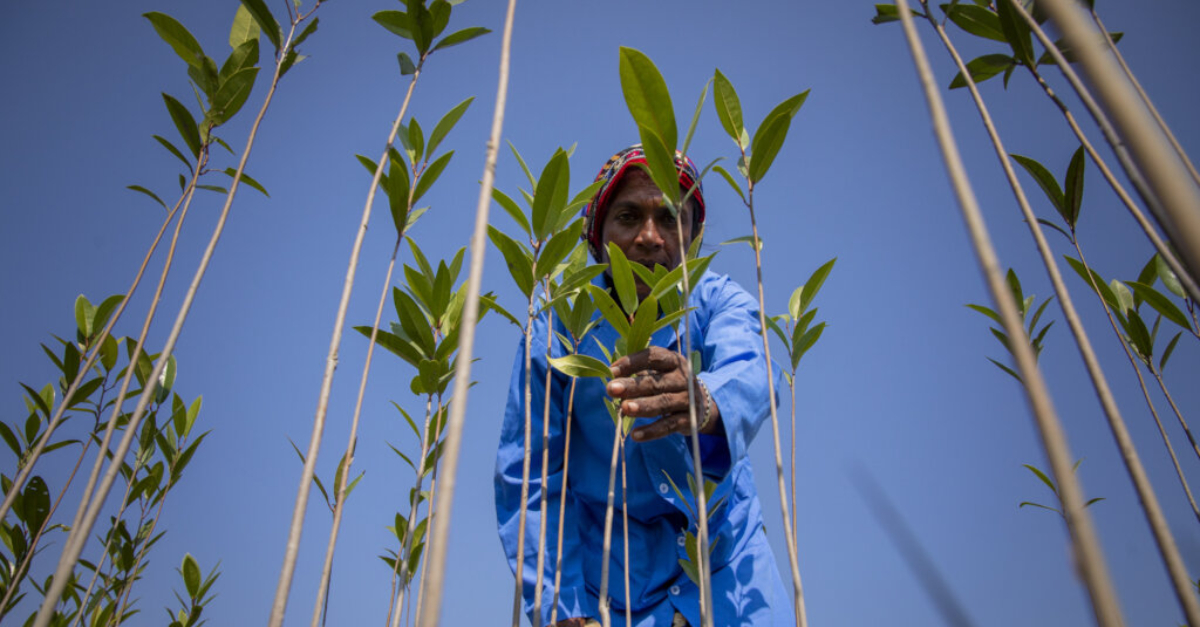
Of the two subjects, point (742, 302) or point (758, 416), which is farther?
point (742, 302)

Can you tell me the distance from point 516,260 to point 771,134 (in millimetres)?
459

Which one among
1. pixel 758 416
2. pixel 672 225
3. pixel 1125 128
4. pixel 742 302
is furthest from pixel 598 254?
pixel 1125 128

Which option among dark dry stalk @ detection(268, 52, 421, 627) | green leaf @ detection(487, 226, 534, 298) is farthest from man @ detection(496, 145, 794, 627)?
dark dry stalk @ detection(268, 52, 421, 627)

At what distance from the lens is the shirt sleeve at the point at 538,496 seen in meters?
1.25

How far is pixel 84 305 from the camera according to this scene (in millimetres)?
1437

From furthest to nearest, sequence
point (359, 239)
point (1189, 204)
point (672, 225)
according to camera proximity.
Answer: point (672, 225), point (359, 239), point (1189, 204)

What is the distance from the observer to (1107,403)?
442mm

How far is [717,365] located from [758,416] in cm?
14

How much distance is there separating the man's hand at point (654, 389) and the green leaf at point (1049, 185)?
2.56 feet

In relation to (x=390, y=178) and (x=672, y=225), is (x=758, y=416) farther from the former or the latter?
(x=390, y=178)

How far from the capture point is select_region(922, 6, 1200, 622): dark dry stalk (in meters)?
0.37

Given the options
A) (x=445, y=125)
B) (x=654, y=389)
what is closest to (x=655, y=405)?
(x=654, y=389)

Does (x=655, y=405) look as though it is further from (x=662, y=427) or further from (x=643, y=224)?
(x=643, y=224)

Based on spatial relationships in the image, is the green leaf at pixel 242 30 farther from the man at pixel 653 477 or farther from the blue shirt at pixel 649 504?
the blue shirt at pixel 649 504
